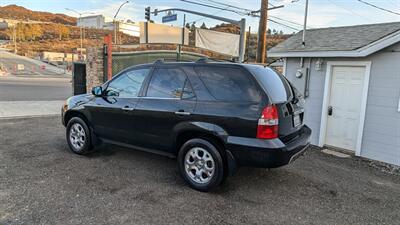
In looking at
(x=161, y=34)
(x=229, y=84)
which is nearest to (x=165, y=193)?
(x=229, y=84)

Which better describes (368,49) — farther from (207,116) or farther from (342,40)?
(207,116)

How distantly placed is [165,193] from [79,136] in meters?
2.53

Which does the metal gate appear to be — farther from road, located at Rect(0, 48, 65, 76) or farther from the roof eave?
road, located at Rect(0, 48, 65, 76)

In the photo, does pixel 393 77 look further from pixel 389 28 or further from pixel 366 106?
pixel 389 28

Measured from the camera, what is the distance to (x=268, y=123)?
3.67 m

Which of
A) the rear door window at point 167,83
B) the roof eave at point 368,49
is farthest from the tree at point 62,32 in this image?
the rear door window at point 167,83

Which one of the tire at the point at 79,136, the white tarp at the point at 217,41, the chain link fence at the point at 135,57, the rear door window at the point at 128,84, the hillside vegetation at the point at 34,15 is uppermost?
the hillside vegetation at the point at 34,15

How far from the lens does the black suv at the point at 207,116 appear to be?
3750 millimetres

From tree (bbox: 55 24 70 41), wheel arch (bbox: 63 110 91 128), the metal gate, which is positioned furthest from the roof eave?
tree (bbox: 55 24 70 41)

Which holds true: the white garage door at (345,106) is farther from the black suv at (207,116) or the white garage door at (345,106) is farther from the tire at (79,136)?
the tire at (79,136)

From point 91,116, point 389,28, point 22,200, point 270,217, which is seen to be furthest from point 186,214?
point 389,28

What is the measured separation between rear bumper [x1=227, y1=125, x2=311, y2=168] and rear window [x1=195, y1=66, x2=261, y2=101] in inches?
22.0

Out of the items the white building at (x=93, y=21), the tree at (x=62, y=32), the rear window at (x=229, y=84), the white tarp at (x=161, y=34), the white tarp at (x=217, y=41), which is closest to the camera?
the rear window at (x=229, y=84)

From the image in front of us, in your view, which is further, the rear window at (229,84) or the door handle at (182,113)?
the door handle at (182,113)
